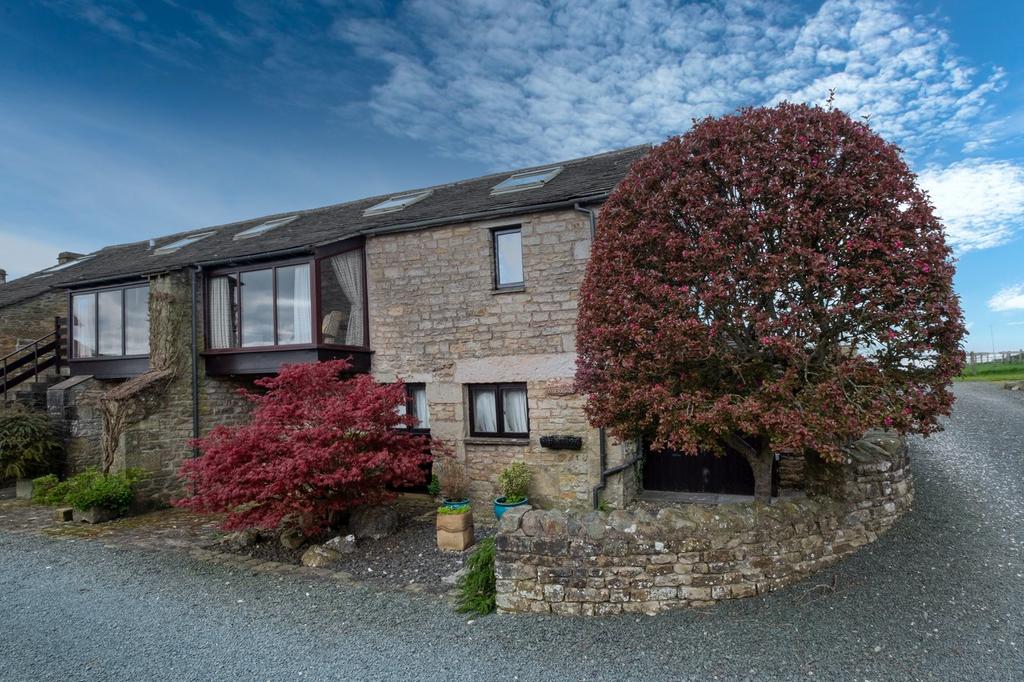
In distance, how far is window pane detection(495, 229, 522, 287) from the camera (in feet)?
32.8

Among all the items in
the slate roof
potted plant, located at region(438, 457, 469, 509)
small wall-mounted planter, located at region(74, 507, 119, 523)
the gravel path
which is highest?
the slate roof

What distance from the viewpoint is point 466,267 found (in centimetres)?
1020

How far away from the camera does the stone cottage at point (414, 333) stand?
9.38m

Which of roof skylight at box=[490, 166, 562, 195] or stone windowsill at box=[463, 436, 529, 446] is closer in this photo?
stone windowsill at box=[463, 436, 529, 446]

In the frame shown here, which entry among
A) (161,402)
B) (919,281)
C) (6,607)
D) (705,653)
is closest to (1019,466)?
(919,281)

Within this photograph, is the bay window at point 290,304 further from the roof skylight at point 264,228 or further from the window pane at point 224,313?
the roof skylight at point 264,228

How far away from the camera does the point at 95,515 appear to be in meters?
9.94

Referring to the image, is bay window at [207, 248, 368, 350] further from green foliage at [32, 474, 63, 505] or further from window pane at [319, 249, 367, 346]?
green foliage at [32, 474, 63, 505]

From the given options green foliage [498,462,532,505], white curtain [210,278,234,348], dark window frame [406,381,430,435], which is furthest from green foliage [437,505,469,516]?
white curtain [210,278,234,348]

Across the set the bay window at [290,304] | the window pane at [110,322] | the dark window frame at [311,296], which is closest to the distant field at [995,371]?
the dark window frame at [311,296]

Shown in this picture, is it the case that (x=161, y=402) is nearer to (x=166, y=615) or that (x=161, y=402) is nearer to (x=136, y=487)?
(x=136, y=487)

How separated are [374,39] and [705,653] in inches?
458

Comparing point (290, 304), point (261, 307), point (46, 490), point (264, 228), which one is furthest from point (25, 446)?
point (264, 228)

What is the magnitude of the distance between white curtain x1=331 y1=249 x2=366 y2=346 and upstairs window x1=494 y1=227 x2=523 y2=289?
120 inches
